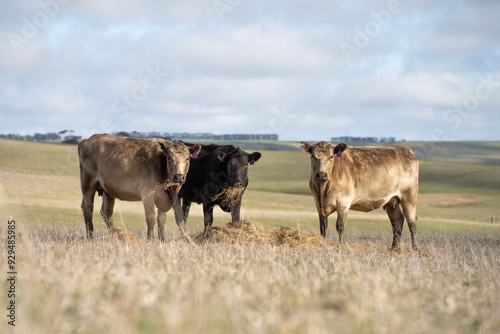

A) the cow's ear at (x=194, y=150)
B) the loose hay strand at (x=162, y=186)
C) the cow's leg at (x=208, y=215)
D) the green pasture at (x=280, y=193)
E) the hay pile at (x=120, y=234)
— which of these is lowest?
the green pasture at (x=280, y=193)

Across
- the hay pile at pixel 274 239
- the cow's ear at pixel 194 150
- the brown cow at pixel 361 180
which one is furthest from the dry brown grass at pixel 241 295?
the cow's ear at pixel 194 150

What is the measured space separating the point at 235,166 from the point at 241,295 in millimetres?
7833

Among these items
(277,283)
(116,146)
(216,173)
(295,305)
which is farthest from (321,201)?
(295,305)

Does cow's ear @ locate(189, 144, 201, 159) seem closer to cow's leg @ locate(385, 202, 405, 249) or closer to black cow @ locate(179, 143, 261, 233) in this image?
black cow @ locate(179, 143, 261, 233)

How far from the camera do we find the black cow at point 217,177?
12844 millimetres

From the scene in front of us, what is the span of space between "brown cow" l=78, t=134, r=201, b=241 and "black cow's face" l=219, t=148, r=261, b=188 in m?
1.13

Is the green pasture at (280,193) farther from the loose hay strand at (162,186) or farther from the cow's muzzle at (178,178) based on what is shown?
the cow's muzzle at (178,178)

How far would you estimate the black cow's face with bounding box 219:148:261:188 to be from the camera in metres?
12.8

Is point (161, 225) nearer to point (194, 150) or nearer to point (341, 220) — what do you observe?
point (194, 150)

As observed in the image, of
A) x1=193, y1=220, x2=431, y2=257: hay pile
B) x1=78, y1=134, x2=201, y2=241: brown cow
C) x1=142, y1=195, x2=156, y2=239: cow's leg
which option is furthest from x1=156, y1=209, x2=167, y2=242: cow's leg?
x1=193, y1=220, x2=431, y2=257: hay pile

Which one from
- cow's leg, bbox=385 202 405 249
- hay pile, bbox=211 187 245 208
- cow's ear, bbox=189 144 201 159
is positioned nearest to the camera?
cow's ear, bbox=189 144 201 159

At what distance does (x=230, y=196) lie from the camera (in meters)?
12.6

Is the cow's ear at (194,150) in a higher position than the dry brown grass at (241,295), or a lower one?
higher

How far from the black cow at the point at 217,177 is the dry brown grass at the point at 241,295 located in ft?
14.9
